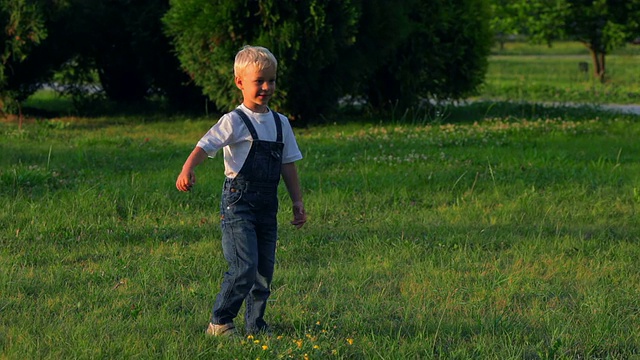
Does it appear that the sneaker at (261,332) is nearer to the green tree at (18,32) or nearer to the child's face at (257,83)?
the child's face at (257,83)

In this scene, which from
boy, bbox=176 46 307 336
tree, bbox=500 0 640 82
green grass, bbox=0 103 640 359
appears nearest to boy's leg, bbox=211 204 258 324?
boy, bbox=176 46 307 336

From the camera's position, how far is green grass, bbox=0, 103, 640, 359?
4707 millimetres

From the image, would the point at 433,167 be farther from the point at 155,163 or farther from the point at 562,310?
the point at 562,310

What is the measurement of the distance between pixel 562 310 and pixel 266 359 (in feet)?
6.10

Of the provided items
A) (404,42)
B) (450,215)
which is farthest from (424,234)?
(404,42)

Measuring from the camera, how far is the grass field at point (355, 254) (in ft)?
15.4

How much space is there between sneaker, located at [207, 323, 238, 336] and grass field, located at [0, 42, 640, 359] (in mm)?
49

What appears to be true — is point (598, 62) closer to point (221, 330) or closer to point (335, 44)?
point (335, 44)

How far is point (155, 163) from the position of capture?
10328 mm

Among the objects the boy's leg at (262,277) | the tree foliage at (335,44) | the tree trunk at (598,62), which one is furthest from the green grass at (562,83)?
the boy's leg at (262,277)

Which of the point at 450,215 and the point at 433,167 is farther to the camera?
the point at 433,167

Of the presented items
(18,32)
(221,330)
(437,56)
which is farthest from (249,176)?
(437,56)

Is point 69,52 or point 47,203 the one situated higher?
point 69,52

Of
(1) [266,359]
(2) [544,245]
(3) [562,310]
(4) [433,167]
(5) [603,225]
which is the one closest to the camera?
(1) [266,359]
